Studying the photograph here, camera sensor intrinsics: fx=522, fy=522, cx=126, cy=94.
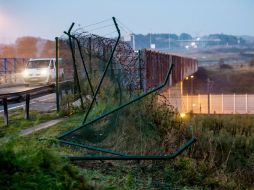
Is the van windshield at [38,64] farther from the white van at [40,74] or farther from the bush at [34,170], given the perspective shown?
the bush at [34,170]

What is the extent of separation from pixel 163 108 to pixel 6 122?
5.36 m

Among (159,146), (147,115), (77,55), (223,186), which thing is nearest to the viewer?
(223,186)

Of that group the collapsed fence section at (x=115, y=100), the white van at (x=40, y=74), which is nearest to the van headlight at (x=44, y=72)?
the white van at (x=40, y=74)

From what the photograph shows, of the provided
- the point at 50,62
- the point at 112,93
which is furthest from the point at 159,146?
the point at 50,62

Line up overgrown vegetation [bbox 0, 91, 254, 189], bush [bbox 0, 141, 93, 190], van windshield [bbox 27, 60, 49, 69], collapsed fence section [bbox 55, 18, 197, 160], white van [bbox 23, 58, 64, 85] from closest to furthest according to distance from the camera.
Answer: bush [bbox 0, 141, 93, 190] → overgrown vegetation [bbox 0, 91, 254, 189] → collapsed fence section [bbox 55, 18, 197, 160] → white van [bbox 23, 58, 64, 85] → van windshield [bbox 27, 60, 49, 69]

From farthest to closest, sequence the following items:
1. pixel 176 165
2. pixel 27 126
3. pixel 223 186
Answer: pixel 27 126, pixel 176 165, pixel 223 186

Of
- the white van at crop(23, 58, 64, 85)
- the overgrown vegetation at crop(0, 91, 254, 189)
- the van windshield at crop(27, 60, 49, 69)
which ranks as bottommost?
the overgrown vegetation at crop(0, 91, 254, 189)

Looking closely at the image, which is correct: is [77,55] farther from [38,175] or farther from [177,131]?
[38,175]

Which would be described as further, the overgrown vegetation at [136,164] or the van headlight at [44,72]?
the van headlight at [44,72]

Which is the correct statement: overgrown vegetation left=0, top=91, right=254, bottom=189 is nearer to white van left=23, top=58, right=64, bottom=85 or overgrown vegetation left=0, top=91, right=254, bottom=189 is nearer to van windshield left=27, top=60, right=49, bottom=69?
white van left=23, top=58, right=64, bottom=85

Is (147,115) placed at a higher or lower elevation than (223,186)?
higher

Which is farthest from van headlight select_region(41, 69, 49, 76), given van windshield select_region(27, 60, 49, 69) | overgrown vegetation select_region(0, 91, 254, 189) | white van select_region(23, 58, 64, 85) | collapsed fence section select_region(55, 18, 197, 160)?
overgrown vegetation select_region(0, 91, 254, 189)

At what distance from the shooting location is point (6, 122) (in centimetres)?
1620

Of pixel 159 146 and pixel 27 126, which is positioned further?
pixel 27 126
